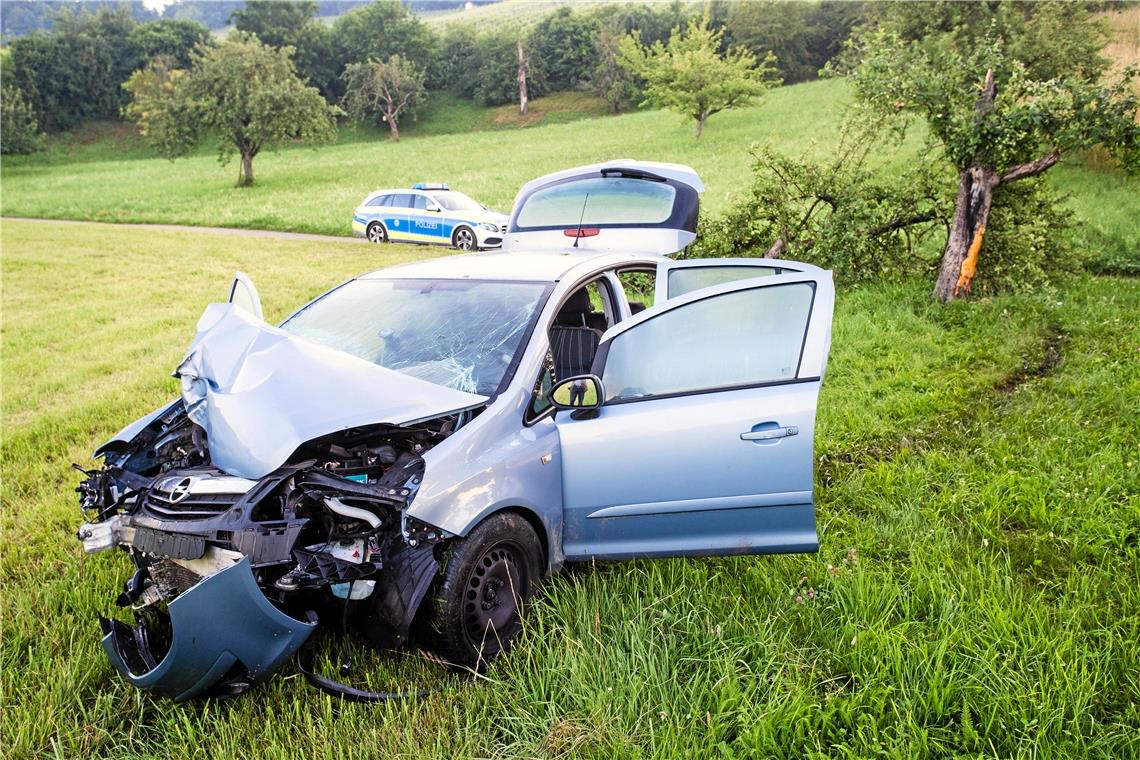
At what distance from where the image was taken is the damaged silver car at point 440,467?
8.15 ft

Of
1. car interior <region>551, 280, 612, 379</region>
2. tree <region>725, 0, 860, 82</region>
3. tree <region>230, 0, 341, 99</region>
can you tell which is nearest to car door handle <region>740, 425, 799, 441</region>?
car interior <region>551, 280, 612, 379</region>

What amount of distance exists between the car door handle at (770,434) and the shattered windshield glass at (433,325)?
1067 mm

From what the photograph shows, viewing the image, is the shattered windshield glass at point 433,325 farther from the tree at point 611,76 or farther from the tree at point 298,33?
the tree at point 298,33

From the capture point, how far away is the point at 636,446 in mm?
3039

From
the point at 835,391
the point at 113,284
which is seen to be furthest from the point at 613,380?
the point at 113,284

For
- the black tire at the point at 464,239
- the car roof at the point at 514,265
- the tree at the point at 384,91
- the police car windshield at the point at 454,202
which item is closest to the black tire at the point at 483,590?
the car roof at the point at 514,265

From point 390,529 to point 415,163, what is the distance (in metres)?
34.1

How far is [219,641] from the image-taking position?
2.32 meters

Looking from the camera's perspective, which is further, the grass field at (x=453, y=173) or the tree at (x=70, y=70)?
the tree at (x=70, y=70)

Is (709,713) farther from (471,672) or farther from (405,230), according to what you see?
(405,230)

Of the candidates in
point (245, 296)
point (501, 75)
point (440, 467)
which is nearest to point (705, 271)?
point (440, 467)

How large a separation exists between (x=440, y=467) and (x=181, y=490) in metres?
0.98

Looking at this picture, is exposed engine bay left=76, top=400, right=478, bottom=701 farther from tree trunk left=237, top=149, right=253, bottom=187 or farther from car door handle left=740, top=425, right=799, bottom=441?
tree trunk left=237, top=149, right=253, bottom=187

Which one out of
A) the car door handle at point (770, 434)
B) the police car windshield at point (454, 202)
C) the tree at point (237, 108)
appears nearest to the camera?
the car door handle at point (770, 434)
